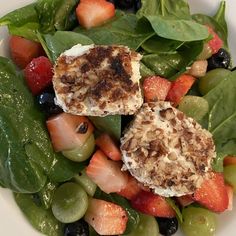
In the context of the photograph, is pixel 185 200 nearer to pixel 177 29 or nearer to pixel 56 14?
pixel 177 29

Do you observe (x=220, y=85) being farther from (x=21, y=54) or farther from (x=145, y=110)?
(x=21, y=54)

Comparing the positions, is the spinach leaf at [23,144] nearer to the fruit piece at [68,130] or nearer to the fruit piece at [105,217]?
the fruit piece at [68,130]

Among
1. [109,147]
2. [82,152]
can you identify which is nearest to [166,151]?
[109,147]

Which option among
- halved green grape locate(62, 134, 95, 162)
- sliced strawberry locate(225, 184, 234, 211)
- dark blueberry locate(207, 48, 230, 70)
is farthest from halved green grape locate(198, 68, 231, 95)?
halved green grape locate(62, 134, 95, 162)

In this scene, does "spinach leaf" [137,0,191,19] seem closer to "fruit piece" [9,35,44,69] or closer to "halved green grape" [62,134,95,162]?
"fruit piece" [9,35,44,69]

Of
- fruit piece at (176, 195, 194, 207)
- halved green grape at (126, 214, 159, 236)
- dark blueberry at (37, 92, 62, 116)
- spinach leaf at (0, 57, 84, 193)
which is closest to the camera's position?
spinach leaf at (0, 57, 84, 193)

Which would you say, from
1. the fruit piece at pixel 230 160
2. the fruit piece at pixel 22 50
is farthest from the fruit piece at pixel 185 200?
the fruit piece at pixel 22 50

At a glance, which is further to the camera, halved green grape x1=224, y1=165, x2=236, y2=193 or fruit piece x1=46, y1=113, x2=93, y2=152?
halved green grape x1=224, y1=165, x2=236, y2=193

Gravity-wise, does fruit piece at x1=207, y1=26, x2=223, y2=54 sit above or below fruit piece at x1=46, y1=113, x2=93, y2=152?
below

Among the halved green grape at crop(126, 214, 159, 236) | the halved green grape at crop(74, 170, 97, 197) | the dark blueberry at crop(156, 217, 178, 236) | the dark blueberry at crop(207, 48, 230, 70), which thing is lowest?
the dark blueberry at crop(156, 217, 178, 236)
